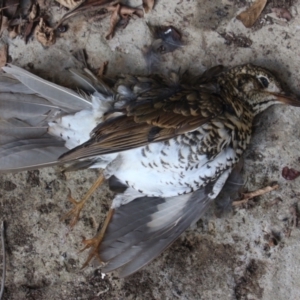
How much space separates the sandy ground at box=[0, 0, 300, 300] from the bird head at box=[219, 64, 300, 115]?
23 centimetres

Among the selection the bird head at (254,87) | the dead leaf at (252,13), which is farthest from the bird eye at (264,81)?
the dead leaf at (252,13)

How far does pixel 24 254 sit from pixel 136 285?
618 mm

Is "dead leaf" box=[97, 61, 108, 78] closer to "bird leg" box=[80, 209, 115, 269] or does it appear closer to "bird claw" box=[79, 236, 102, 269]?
"bird leg" box=[80, 209, 115, 269]

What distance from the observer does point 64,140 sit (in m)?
2.56

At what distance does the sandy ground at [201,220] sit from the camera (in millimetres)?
2682

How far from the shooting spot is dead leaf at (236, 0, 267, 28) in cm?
268

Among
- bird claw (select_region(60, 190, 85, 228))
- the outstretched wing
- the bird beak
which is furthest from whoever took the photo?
bird claw (select_region(60, 190, 85, 228))

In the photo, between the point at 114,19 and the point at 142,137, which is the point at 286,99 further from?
the point at 114,19

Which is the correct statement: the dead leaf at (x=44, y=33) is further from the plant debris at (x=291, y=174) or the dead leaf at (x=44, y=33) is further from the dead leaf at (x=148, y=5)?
the plant debris at (x=291, y=174)

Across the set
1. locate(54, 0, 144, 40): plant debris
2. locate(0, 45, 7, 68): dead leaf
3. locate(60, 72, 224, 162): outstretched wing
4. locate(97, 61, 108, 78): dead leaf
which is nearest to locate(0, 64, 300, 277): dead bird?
locate(60, 72, 224, 162): outstretched wing

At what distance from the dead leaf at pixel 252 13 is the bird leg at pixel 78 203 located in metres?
1.06

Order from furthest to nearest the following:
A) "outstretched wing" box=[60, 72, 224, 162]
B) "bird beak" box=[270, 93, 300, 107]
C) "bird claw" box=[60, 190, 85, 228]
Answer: "bird claw" box=[60, 190, 85, 228]
"bird beak" box=[270, 93, 300, 107]
"outstretched wing" box=[60, 72, 224, 162]

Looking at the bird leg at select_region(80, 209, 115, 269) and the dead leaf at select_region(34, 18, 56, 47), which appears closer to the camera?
the bird leg at select_region(80, 209, 115, 269)

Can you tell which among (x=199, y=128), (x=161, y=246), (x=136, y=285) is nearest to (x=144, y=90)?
Answer: (x=199, y=128)
